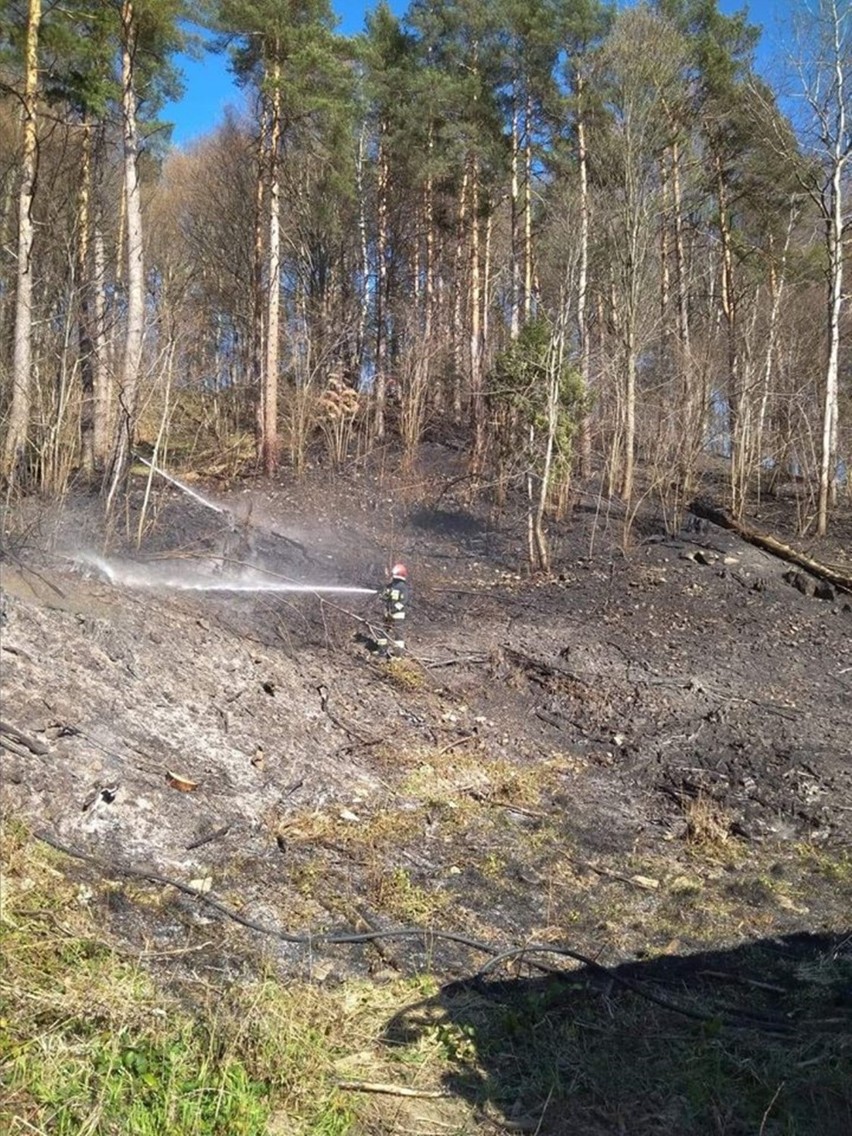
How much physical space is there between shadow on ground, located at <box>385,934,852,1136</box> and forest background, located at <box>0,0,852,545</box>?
673cm

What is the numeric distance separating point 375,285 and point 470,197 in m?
3.27

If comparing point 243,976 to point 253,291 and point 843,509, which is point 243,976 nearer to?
point 843,509

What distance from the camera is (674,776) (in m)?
6.52

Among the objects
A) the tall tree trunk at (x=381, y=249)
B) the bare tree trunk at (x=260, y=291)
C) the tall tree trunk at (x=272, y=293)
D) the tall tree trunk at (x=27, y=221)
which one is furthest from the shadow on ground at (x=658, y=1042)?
the tall tree trunk at (x=381, y=249)

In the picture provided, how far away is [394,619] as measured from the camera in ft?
27.9

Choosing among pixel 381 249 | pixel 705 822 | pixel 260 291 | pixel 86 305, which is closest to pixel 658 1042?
pixel 705 822

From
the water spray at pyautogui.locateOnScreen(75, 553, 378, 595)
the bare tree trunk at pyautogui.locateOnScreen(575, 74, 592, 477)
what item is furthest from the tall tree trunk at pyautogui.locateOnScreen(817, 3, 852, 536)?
the water spray at pyautogui.locateOnScreen(75, 553, 378, 595)

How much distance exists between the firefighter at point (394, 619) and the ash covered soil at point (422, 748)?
0.21m

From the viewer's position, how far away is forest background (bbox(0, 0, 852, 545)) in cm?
1186

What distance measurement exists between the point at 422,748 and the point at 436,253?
16718mm

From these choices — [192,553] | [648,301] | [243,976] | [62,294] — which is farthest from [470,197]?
[243,976]

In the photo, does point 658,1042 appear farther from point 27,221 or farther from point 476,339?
point 476,339

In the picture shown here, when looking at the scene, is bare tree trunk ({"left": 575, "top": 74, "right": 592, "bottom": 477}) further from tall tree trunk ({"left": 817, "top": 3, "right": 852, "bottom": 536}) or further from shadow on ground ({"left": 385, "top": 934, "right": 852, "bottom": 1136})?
shadow on ground ({"left": 385, "top": 934, "right": 852, "bottom": 1136})

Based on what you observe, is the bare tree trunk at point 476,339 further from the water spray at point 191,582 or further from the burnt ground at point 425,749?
the water spray at point 191,582
